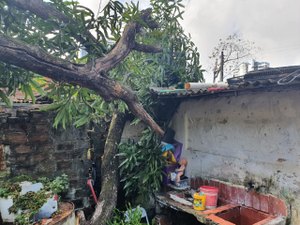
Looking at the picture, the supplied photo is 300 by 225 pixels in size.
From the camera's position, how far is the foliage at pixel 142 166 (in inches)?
A: 199

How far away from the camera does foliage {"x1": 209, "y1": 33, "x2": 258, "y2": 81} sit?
16.3 meters

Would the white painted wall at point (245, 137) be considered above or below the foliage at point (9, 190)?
above

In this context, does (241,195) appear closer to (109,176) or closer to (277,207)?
(277,207)

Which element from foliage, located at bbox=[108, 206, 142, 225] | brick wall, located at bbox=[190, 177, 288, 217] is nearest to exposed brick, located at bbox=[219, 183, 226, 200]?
brick wall, located at bbox=[190, 177, 288, 217]

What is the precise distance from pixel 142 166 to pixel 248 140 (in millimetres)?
2159

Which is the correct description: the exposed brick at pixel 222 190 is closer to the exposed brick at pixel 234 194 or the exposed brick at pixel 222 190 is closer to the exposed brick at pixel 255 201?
the exposed brick at pixel 234 194

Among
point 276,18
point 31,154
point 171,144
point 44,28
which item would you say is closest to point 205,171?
point 171,144

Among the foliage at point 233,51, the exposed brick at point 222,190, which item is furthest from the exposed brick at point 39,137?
the foliage at point 233,51

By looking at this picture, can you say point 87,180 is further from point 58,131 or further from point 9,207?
point 9,207

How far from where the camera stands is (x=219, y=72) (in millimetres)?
15750

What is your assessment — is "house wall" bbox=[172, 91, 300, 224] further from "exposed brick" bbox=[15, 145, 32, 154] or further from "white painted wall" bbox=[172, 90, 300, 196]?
"exposed brick" bbox=[15, 145, 32, 154]

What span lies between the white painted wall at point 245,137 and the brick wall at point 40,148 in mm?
2267

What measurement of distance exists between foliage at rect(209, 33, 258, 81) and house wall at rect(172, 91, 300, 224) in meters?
11.8

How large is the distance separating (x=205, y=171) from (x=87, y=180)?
233 cm
